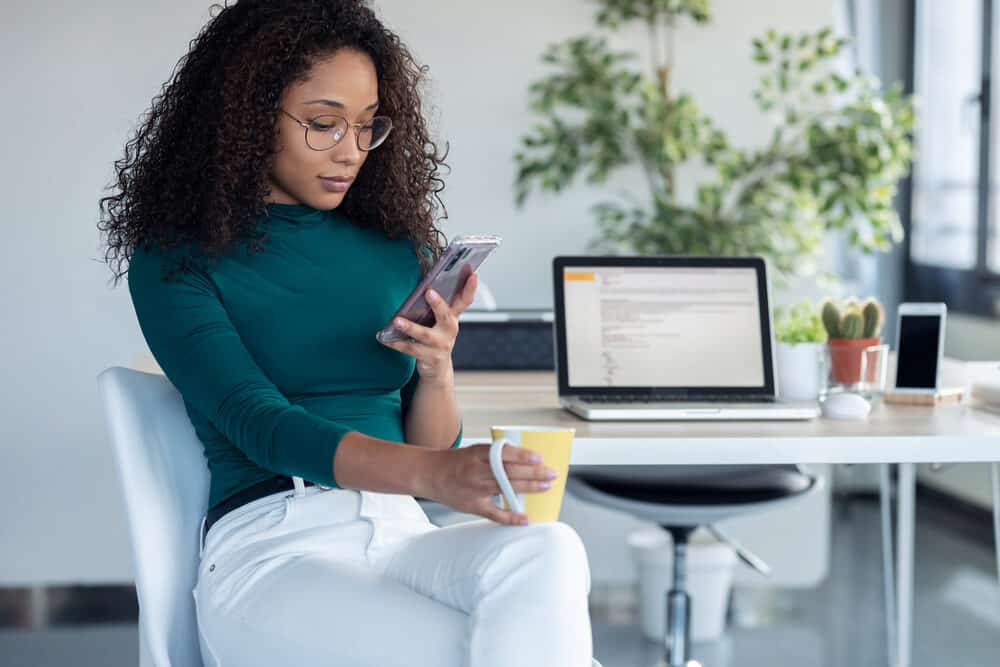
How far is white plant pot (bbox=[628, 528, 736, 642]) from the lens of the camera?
309cm

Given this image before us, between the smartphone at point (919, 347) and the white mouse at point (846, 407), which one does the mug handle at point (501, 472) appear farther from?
the smartphone at point (919, 347)

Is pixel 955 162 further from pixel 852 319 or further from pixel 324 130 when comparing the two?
pixel 324 130

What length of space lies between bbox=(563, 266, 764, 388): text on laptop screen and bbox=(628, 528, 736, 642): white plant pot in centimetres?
122

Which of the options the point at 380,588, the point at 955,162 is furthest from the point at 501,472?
the point at 955,162

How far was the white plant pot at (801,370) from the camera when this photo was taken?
1.98 m

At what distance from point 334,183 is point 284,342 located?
8.3 inches

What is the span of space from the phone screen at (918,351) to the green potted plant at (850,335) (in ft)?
0.13

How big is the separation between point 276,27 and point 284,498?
22.0 inches

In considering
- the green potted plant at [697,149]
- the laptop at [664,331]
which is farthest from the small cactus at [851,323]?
the green potted plant at [697,149]

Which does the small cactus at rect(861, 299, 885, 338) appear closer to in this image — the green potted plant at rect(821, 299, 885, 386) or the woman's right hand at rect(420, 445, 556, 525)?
the green potted plant at rect(821, 299, 885, 386)

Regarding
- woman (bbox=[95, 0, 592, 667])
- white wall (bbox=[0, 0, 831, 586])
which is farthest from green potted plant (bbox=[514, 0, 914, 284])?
woman (bbox=[95, 0, 592, 667])

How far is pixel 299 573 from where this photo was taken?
132cm

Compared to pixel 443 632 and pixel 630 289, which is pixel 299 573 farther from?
pixel 630 289

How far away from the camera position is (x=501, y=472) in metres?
1.20
